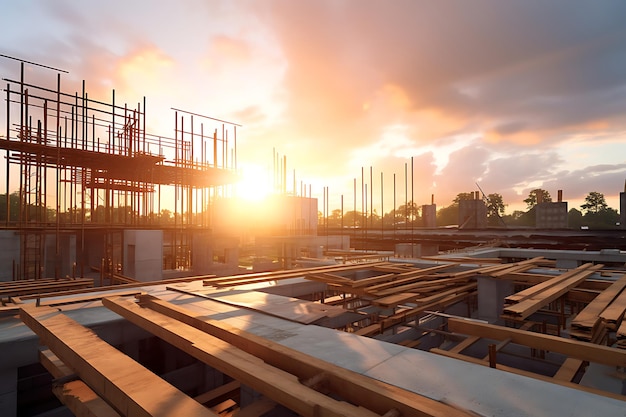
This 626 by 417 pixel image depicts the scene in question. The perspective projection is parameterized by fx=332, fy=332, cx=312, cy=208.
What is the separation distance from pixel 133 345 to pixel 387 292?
5379mm

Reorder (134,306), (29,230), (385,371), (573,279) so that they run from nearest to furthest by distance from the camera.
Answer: (385,371), (134,306), (573,279), (29,230)

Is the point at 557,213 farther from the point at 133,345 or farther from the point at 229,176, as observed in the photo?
the point at 133,345

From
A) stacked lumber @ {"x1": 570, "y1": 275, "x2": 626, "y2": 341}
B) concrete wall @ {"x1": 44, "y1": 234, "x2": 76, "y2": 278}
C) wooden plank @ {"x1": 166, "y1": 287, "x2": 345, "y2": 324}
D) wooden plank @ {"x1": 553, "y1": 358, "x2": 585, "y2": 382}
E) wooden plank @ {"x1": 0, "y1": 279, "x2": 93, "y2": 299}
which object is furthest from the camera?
concrete wall @ {"x1": 44, "y1": 234, "x2": 76, "y2": 278}

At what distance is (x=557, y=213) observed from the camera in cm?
2934

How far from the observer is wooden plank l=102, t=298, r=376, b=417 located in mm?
2666

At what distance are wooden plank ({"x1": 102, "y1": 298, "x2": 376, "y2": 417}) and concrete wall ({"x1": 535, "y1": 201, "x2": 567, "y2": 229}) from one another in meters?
33.5

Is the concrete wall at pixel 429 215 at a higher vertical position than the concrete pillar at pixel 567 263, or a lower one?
higher

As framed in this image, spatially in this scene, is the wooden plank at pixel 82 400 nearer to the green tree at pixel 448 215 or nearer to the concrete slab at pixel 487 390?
the concrete slab at pixel 487 390

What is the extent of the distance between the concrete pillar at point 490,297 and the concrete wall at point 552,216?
991 inches

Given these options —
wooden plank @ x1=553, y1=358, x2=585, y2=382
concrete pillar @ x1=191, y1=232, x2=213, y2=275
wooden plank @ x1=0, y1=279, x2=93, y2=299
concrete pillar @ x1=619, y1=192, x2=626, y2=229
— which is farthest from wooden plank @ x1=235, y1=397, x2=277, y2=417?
concrete pillar @ x1=619, y1=192, x2=626, y2=229

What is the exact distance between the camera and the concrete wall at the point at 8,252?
15950mm

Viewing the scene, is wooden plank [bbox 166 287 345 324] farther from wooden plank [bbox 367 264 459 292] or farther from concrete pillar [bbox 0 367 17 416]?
concrete pillar [bbox 0 367 17 416]

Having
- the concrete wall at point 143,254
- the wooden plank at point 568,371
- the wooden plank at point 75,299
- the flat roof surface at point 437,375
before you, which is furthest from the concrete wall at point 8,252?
the wooden plank at point 568,371

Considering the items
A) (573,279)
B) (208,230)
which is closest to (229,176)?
(208,230)
